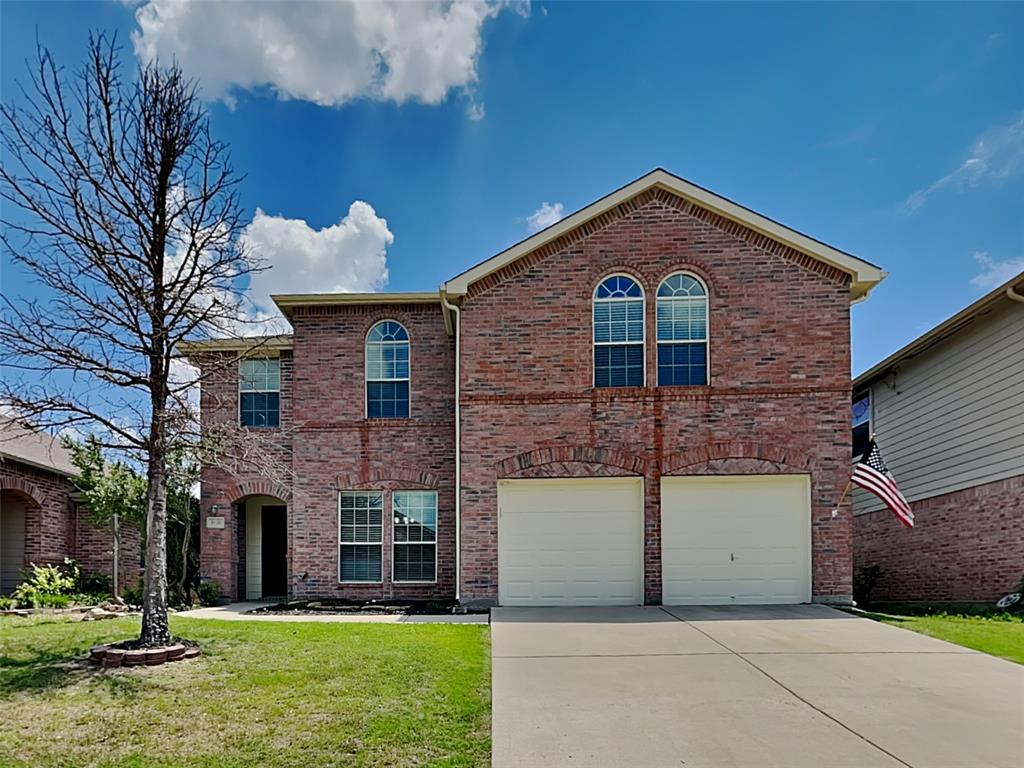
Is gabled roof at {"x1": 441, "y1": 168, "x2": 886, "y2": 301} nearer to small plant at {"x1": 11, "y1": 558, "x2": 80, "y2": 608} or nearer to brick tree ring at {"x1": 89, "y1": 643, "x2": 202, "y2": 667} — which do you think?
brick tree ring at {"x1": 89, "y1": 643, "x2": 202, "y2": 667}

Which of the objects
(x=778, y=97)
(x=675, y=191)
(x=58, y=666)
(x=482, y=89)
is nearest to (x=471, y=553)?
(x=58, y=666)

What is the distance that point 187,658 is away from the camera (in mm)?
7617

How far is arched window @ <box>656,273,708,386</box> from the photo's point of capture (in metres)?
12.6

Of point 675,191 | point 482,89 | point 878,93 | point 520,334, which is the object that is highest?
point 482,89

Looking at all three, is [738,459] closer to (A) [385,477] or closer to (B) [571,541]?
(B) [571,541]

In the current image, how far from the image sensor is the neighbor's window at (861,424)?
18203 mm

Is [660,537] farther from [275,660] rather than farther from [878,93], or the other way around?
[878,93]

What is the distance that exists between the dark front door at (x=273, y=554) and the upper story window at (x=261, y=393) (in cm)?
218

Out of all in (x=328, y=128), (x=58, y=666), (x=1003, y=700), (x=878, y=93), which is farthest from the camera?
(x=328, y=128)

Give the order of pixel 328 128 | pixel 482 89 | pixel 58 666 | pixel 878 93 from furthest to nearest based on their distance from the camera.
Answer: pixel 328 128 < pixel 482 89 < pixel 878 93 < pixel 58 666

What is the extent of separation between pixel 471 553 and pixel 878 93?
10217 mm

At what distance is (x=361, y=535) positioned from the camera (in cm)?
1406

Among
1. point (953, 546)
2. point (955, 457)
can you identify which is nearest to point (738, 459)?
point (955, 457)

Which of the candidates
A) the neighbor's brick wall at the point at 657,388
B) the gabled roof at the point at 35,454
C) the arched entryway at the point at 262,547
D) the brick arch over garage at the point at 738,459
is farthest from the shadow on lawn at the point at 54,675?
the brick arch over garage at the point at 738,459
